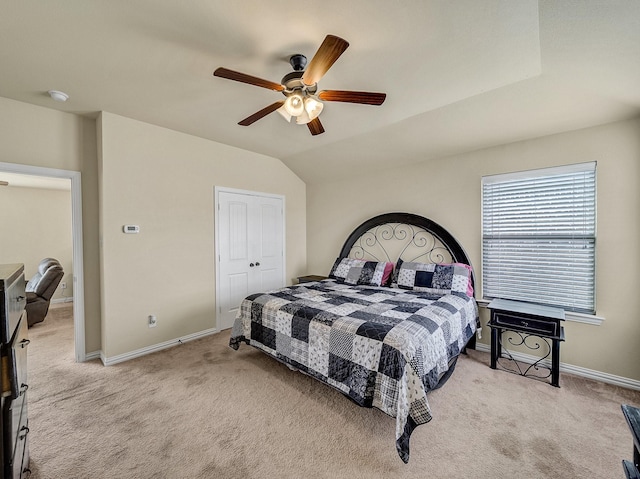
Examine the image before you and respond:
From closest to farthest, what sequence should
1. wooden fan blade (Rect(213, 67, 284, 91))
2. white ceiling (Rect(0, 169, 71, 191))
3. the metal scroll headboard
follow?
wooden fan blade (Rect(213, 67, 284, 91))
the metal scroll headboard
white ceiling (Rect(0, 169, 71, 191))

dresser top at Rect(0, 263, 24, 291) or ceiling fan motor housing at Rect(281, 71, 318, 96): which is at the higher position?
ceiling fan motor housing at Rect(281, 71, 318, 96)

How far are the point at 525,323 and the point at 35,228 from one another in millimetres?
8264

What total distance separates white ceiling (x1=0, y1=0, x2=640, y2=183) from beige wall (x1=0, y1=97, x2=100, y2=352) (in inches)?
7.3

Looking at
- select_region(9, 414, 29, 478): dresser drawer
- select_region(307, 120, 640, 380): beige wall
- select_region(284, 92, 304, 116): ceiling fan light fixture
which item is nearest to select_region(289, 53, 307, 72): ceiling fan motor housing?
select_region(284, 92, 304, 116): ceiling fan light fixture

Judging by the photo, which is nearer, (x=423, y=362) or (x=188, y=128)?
(x=423, y=362)

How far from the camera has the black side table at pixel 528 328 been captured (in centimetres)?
246

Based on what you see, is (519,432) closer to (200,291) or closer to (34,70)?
(200,291)

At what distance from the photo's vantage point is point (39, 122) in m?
2.81

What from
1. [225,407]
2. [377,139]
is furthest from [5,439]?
[377,139]

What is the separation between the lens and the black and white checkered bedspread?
5.86ft

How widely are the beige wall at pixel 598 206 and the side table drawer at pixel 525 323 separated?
0.49m

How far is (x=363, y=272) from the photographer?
149 inches

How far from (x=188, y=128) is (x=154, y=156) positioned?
533 millimetres

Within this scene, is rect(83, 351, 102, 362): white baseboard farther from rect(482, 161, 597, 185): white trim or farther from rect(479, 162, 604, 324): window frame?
rect(482, 161, 597, 185): white trim
